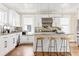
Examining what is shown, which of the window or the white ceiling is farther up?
the white ceiling

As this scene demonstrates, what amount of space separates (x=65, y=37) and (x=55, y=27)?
3.53 meters

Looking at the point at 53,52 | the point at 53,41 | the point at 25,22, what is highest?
the point at 25,22

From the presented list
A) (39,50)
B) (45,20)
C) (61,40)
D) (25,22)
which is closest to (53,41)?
(61,40)

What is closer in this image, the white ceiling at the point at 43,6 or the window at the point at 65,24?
the white ceiling at the point at 43,6

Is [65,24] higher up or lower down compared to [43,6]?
lower down

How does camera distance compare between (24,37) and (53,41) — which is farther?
(24,37)

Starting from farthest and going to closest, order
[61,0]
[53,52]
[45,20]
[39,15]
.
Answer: [39,15], [45,20], [53,52], [61,0]

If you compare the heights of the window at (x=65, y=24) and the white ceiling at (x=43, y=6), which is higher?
the white ceiling at (x=43, y=6)

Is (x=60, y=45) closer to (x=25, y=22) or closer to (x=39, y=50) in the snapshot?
(x=39, y=50)

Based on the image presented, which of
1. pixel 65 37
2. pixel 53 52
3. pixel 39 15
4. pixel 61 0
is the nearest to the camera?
pixel 61 0

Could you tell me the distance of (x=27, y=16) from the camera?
380 inches

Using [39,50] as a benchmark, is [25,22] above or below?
above

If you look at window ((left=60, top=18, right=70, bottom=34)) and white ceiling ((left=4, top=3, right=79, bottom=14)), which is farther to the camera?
window ((left=60, top=18, right=70, bottom=34))

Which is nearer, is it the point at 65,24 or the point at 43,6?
the point at 43,6
